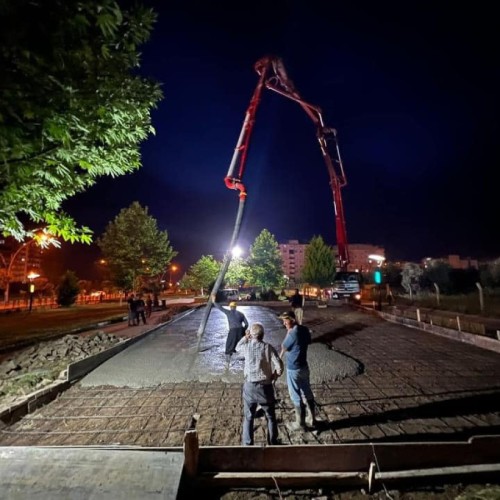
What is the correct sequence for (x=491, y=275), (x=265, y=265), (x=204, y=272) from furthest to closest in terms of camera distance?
(x=204, y=272), (x=265, y=265), (x=491, y=275)

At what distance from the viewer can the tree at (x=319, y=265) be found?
Result: 5428 cm

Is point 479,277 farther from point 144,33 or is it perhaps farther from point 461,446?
point 144,33

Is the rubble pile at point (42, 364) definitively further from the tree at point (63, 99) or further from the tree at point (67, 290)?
the tree at point (67, 290)

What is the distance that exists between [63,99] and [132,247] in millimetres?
28578

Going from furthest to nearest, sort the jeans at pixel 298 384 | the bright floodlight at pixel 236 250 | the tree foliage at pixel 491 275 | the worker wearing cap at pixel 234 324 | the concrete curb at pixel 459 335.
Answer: the tree foliage at pixel 491 275 < the bright floodlight at pixel 236 250 < the concrete curb at pixel 459 335 < the worker wearing cap at pixel 234 324 < the jeans at pixel 298 384

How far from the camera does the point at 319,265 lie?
2135 inches

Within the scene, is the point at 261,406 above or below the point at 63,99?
below

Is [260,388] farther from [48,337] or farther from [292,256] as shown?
[292,256]

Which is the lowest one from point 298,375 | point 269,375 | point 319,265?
point 298,375

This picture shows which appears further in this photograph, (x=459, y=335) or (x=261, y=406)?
(x=459, y=335)

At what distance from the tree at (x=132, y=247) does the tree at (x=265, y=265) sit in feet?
50.6

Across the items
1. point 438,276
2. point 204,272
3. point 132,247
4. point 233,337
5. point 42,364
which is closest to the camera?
point 42,364

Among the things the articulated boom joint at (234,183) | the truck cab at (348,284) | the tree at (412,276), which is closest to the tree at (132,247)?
the truck cab at (348,284)

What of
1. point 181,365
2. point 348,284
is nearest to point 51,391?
point 181,365
